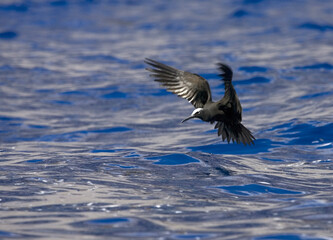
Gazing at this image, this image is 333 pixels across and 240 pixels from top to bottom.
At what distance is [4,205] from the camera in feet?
19.7

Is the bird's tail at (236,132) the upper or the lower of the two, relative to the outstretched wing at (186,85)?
lower

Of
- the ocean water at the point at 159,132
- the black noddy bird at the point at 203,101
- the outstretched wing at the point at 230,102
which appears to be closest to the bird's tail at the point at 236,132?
the black noddy bird at the point at 203,101

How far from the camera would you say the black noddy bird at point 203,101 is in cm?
684

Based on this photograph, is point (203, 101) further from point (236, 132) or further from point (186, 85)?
point (236, 132)

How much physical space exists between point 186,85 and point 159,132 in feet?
9.99

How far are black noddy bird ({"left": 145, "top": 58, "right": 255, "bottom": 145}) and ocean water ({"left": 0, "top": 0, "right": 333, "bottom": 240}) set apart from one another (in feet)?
1.90

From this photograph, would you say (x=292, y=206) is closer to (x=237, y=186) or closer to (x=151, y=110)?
(x=237, y=186)

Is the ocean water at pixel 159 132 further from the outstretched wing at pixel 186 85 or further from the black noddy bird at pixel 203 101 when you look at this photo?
the outstretched wing at pixel 186 85

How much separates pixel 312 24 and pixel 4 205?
15.7m

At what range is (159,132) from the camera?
1009 cm

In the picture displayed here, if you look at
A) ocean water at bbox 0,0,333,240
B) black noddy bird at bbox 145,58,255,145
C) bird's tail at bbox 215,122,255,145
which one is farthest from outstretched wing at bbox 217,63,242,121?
ocean water at bbox 0,0,333,240

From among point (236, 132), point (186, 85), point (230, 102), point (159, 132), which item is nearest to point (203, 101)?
point (186, 85)

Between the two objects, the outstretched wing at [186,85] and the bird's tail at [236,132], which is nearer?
the outstretched wing at [186,85]

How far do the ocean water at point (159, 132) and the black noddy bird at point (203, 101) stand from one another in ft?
1.90
